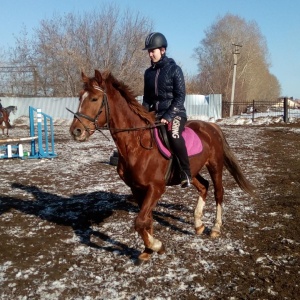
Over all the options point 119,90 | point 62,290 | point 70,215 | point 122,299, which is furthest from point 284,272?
point 70,215

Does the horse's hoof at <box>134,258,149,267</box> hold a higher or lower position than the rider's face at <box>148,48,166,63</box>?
lower

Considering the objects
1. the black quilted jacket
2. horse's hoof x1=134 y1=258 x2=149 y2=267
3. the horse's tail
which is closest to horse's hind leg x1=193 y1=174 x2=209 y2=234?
the horse's tail

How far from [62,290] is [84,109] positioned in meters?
1.87

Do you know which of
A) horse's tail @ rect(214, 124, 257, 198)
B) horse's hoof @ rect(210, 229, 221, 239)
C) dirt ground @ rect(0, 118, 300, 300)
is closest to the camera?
dirt ground @ rect(0, 118, 300, 300)

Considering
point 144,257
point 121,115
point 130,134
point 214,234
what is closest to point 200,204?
point 214,234

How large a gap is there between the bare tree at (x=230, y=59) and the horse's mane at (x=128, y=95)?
44.7 meters

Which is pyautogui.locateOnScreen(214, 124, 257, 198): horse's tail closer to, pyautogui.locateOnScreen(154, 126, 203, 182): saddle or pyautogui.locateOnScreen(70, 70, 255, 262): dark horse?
pyautogui.locateOnScreen(154, 126, 203, 182): saddle

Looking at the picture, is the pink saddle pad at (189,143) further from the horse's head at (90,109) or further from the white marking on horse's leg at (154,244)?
the white marking on horse's leg at (154,244)

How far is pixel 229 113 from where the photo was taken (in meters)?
35.5

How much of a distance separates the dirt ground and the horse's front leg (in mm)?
126

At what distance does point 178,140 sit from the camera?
4293mm

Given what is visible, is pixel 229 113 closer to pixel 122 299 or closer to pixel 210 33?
pixel 210 33

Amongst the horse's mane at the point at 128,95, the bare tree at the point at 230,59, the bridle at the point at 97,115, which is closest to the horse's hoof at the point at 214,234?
the horse's mane at the point at 128,95

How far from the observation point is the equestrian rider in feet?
13.9
